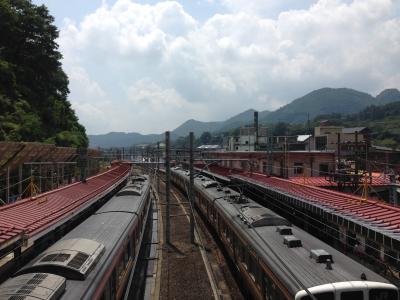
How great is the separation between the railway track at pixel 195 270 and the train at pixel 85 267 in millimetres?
2277

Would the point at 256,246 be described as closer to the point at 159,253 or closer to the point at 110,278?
the point at 110,278

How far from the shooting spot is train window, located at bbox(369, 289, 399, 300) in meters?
8.92

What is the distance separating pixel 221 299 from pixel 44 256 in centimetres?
760

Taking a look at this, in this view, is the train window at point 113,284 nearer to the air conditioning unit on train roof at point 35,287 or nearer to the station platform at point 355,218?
the air conditioning unit on train roof at point 35,287

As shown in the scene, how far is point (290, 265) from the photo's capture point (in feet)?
34.2

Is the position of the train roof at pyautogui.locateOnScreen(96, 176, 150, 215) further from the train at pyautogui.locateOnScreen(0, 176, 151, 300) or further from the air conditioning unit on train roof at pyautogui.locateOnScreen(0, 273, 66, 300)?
the air conditioning unit on train roof at pyautogui.locateOnScreen(0, 273, 66, 300)

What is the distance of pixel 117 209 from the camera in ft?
59.9

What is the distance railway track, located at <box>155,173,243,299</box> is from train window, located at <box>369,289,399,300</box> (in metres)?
7.53

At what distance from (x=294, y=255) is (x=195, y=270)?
8.46 meters

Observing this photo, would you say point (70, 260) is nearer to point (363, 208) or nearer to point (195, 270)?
point (195, 270)

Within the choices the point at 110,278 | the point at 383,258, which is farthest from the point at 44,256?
the point at 383,258

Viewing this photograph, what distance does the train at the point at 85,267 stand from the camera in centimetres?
818

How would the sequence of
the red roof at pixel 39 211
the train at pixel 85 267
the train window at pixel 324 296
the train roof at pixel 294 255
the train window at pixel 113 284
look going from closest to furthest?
the train at pixel 85 267
the train window at pixel 324 296
the train roof at pixel 294 255
the train window at pixel 113 284
the red roof at pixel 39 211

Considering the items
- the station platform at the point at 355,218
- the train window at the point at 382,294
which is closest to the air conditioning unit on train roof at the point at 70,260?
the train window at the point at 382,294
